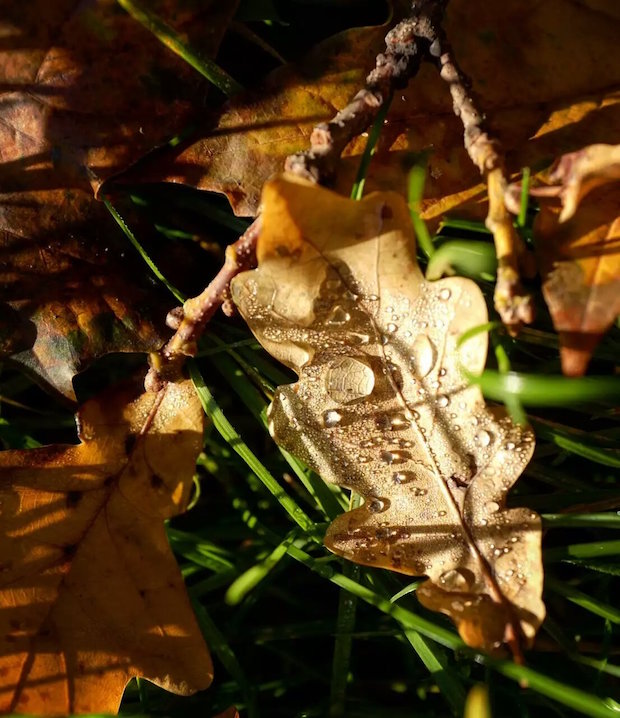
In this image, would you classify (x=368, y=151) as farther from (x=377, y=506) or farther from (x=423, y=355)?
(x=377, y=506)

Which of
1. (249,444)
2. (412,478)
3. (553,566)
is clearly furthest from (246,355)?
(553,566)

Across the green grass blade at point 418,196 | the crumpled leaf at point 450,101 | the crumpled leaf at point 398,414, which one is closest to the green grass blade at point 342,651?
the crumpled leaf at point 398,414

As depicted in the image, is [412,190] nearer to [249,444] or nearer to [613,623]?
[249,444]

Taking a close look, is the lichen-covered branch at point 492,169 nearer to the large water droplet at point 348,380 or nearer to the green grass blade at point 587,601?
the large water droplet at point 348,380

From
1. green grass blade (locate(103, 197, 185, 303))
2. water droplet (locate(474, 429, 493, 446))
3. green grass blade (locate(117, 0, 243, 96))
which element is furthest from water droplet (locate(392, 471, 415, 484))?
green grass blade (locate(117, 0, 243, 96))

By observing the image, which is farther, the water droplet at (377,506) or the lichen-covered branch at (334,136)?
the water droplet at (377,506)

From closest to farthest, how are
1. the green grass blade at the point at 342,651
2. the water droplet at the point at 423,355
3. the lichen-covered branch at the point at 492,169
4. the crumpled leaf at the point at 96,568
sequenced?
the lichen-covered branch at the point at 492,169 < the water droplet at the point at 423,355 < the crumpled leaf at the point at 96,568 < the green grass blade at the point at 342,651
